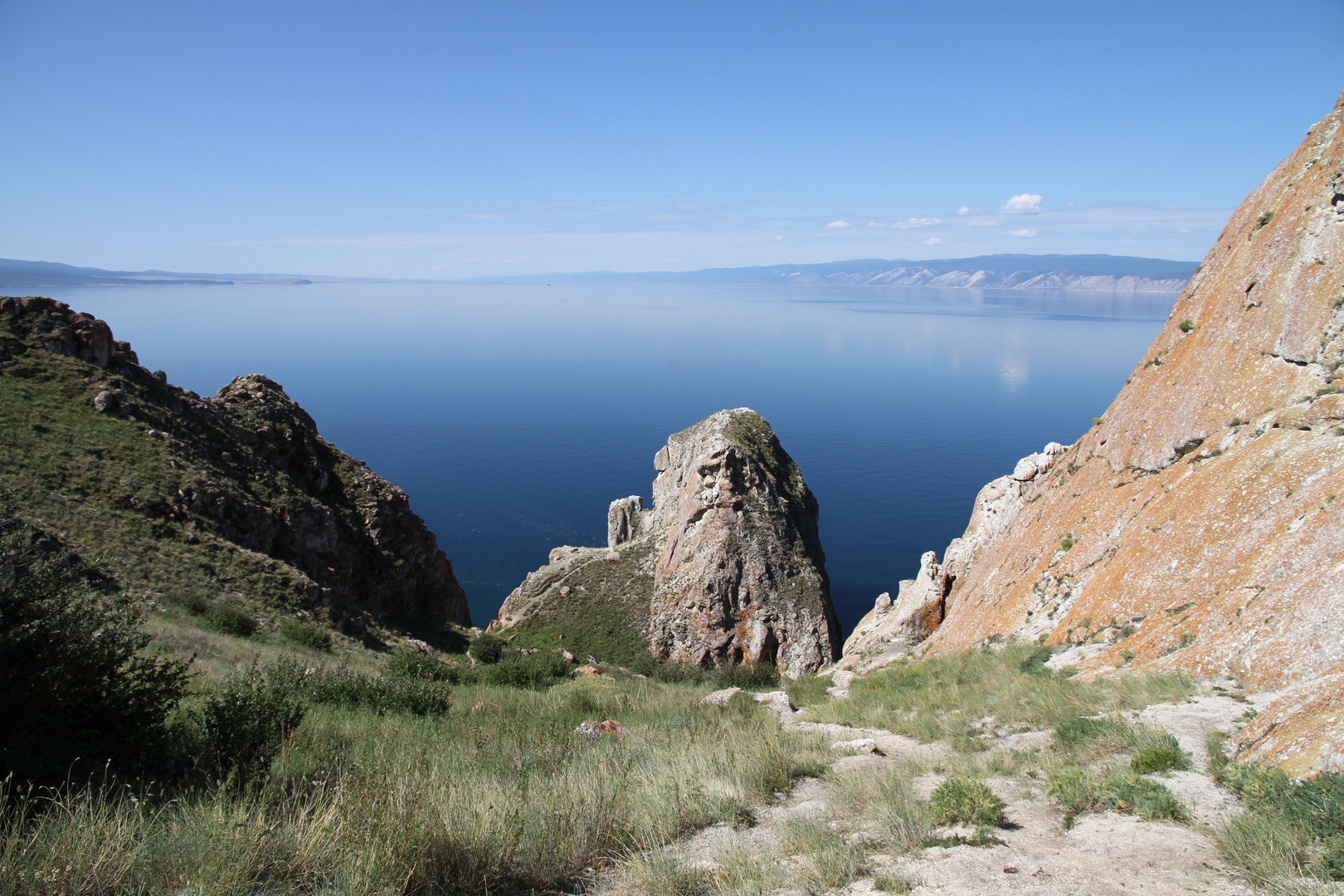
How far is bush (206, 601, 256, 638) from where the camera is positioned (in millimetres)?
20875

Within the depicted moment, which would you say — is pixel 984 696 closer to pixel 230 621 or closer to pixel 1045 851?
pixel 1045 851

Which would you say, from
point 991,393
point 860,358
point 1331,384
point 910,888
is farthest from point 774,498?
point 860,358

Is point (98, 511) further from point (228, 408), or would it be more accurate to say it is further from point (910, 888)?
point (910, 888)

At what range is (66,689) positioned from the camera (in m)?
7.11

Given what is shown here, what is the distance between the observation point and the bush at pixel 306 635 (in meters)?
22.5

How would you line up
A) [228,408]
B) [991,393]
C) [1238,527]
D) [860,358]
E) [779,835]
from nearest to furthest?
[779,835] → [1238,527] → [228,408] → [991,393] → [860,358]

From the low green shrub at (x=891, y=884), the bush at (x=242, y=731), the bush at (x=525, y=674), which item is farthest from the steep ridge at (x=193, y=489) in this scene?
the low green shrub at (x=891, y=884)

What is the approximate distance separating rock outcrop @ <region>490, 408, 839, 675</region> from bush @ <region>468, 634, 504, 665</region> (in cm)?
861

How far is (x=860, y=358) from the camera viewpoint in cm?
19238

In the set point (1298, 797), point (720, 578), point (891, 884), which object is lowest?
point (720, 578)

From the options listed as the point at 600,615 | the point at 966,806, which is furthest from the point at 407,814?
the point at 600,615

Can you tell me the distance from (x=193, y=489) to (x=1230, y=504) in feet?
121

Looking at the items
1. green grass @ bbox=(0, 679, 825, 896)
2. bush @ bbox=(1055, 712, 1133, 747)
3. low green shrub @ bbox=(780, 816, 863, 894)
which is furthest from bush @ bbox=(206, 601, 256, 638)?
bush @ bbox=(1055, 712, 1133, 747)

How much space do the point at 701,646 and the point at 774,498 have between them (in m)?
11.0
